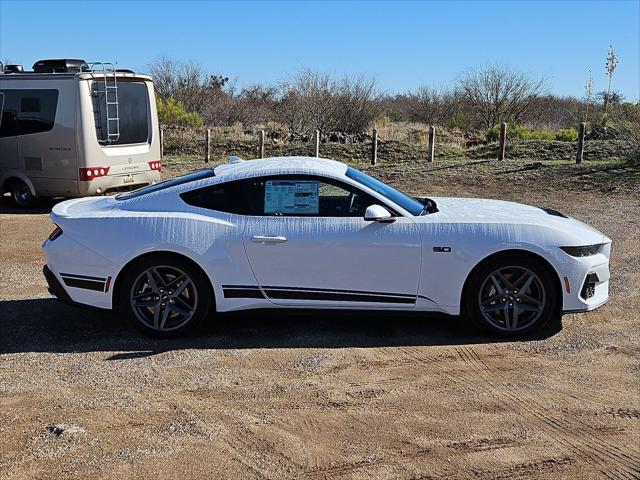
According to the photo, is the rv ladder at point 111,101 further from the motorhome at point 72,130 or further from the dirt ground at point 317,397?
the dirt ground at point 317,397

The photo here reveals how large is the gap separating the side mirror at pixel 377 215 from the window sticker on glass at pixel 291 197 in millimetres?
444

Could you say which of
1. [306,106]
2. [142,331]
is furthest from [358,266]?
[306,106]

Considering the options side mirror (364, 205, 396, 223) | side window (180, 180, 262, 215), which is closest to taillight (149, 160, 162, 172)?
side window (180, 180, 262, 215)

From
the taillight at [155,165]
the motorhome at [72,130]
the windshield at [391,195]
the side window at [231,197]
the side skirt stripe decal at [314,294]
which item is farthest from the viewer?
the taillight at [155,165]

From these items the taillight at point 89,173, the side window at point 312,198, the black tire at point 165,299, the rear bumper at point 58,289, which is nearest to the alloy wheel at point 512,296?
the side window at point 312,198

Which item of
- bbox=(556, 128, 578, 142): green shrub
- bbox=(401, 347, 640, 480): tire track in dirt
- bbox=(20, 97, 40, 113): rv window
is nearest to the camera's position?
bbox=(401, 347, 640, 480): tire track in dirt

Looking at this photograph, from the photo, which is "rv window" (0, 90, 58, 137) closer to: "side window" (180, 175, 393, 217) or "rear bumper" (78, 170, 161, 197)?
"rear bumper" (78, 170, 161, 197)

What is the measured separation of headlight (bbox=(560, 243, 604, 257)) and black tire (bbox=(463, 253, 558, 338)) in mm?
232

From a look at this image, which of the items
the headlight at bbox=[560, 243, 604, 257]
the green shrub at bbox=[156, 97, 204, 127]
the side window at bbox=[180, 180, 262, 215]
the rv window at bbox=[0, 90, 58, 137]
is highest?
the green shrub at bbox=[156, 97, 204, 127]

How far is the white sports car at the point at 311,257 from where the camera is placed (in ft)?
19.4

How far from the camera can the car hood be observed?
238 inches

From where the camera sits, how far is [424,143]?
85.8 feet

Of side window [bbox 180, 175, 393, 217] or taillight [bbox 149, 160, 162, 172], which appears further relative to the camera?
taillight [bbox 149, 160, 162, 172]

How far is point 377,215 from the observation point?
588cm
